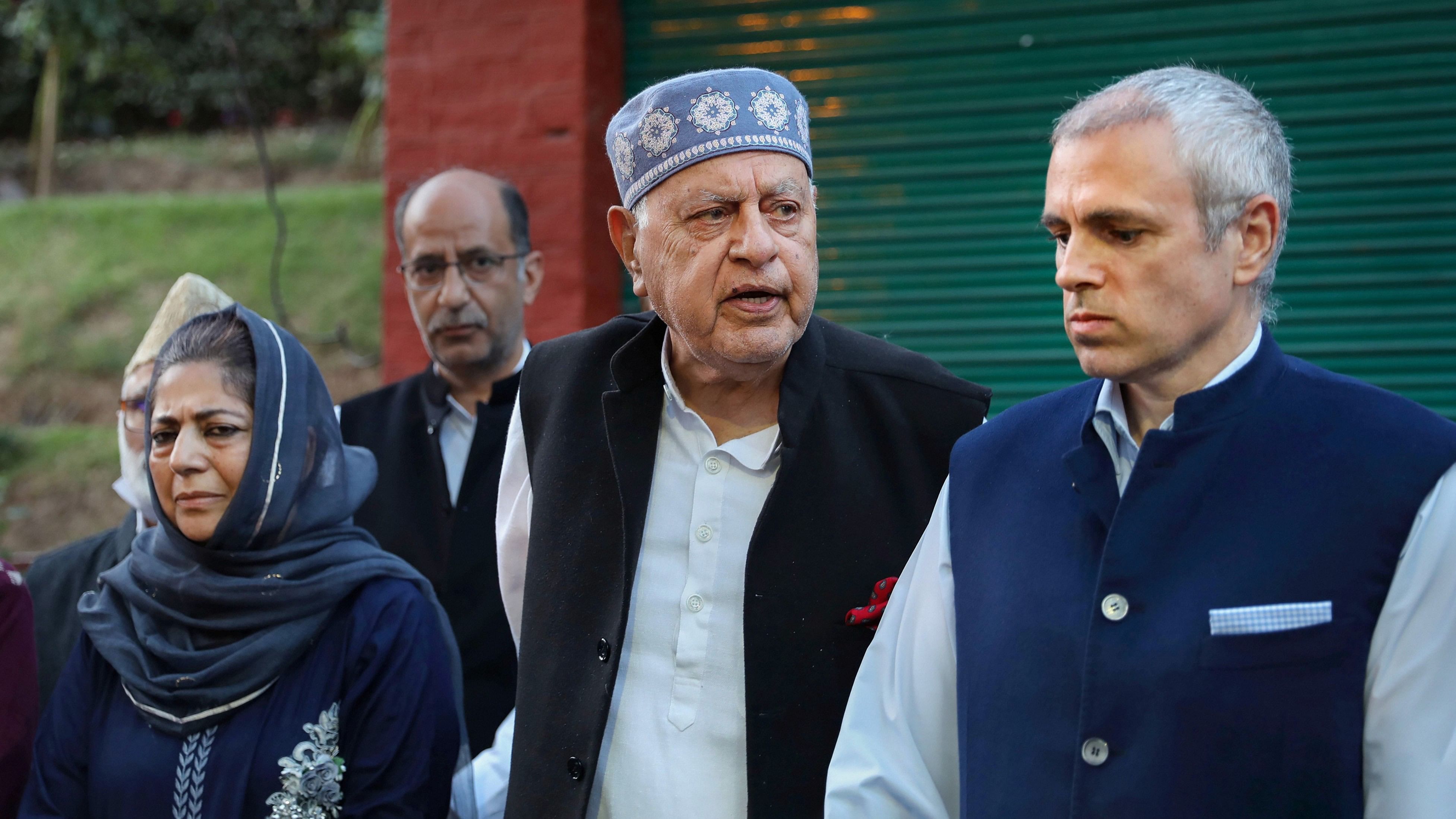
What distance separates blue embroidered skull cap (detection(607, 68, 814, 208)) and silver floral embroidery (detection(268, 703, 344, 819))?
1.19 metres

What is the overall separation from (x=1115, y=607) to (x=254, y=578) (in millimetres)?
1728

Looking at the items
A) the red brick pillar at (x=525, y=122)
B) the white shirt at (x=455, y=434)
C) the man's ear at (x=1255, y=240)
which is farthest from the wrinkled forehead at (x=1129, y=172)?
the red brick pillar at (x=525, y=122)

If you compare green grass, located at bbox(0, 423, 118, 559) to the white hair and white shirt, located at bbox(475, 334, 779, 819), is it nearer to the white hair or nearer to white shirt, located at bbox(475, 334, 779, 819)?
white shirt, located at bbox(475, 334, 779, 819)

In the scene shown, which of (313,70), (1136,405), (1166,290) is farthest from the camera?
(313,70)

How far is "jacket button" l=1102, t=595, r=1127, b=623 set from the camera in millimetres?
1738

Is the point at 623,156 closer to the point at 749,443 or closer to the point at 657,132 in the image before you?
the point at 657,132

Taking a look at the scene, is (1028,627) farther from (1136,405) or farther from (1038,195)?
(1038,195)

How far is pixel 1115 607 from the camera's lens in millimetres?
1743

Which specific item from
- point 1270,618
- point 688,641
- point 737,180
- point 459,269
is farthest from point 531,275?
point 1270,618

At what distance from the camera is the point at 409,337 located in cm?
500

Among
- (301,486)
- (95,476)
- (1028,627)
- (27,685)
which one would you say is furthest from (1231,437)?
(95,476)

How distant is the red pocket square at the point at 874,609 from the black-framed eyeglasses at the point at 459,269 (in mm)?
1914

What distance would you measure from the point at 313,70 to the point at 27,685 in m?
12.8

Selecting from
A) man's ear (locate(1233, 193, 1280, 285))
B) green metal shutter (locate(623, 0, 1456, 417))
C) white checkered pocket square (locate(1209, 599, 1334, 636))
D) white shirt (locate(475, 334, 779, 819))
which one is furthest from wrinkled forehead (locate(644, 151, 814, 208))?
green metal shutter (locate(623, 0, 1456, 417))
